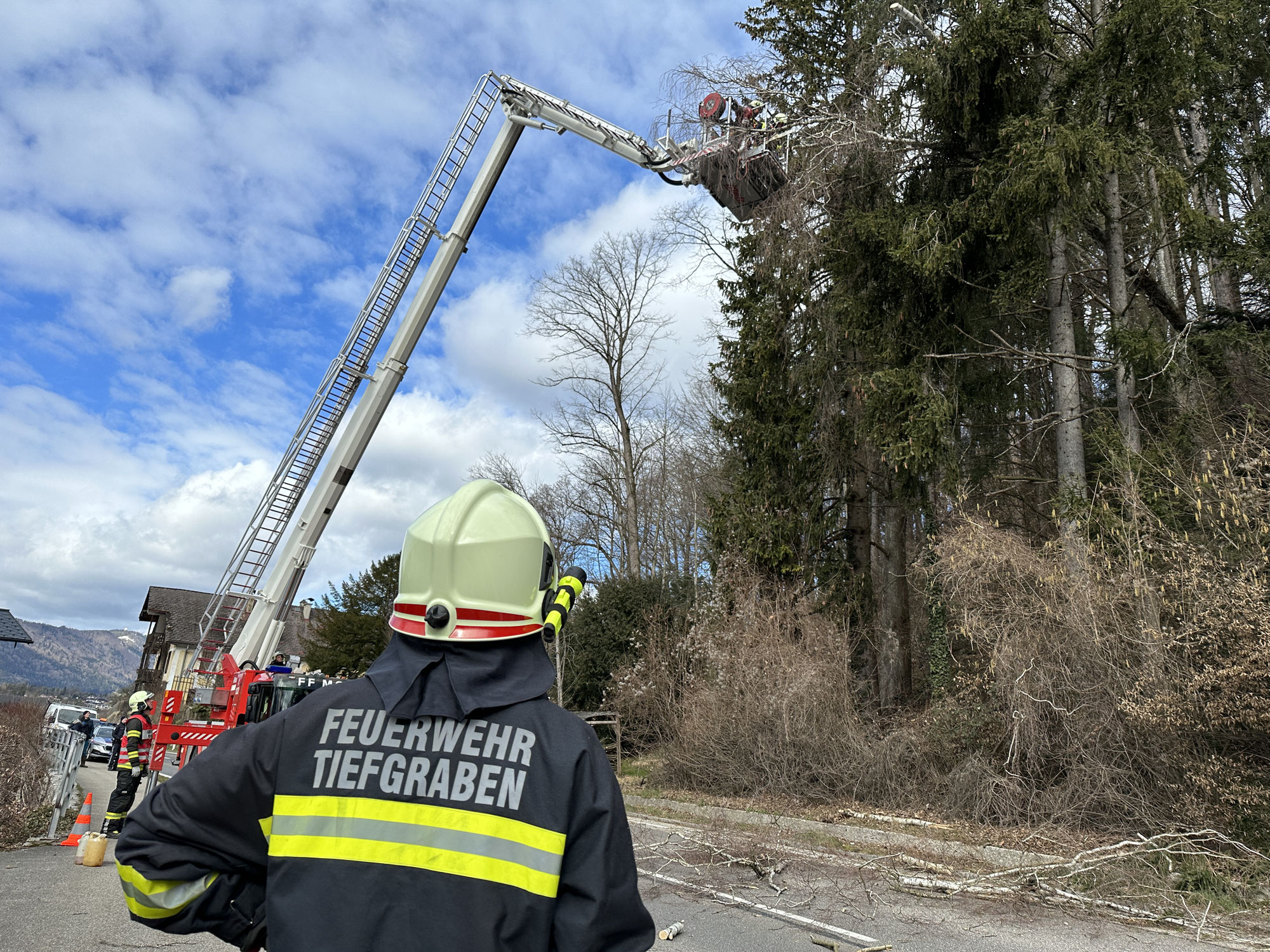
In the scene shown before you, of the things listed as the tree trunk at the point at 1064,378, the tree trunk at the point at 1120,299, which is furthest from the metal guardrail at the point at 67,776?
the tree trunk at the point at 1120,299

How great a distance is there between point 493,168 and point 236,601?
9.10 metres

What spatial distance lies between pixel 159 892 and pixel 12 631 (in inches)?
876

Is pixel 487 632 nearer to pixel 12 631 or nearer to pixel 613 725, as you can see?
pixel 613 725

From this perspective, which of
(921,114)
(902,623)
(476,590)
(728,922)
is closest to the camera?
(476,590)

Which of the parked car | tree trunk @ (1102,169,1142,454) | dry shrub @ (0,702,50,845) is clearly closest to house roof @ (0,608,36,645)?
dry shrub @ (0,702,50,845)

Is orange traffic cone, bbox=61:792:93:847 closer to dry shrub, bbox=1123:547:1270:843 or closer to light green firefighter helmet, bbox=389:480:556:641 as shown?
light green firefighter helmet, bbox=389:480:556:641

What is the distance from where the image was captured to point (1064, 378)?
1359 cm

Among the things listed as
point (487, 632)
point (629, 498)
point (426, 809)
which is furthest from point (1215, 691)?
point (629, 498)

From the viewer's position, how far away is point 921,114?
45.7 feet

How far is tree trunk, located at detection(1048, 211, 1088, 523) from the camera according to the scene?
519 inches

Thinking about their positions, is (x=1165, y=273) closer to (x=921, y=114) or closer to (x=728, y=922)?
(x=921, y=114)

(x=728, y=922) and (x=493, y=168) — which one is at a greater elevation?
(x=493, y=168)

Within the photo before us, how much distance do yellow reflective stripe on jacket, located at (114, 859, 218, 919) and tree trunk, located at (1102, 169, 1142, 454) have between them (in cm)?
1242

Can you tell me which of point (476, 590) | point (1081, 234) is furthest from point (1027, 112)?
point (476, 590)
